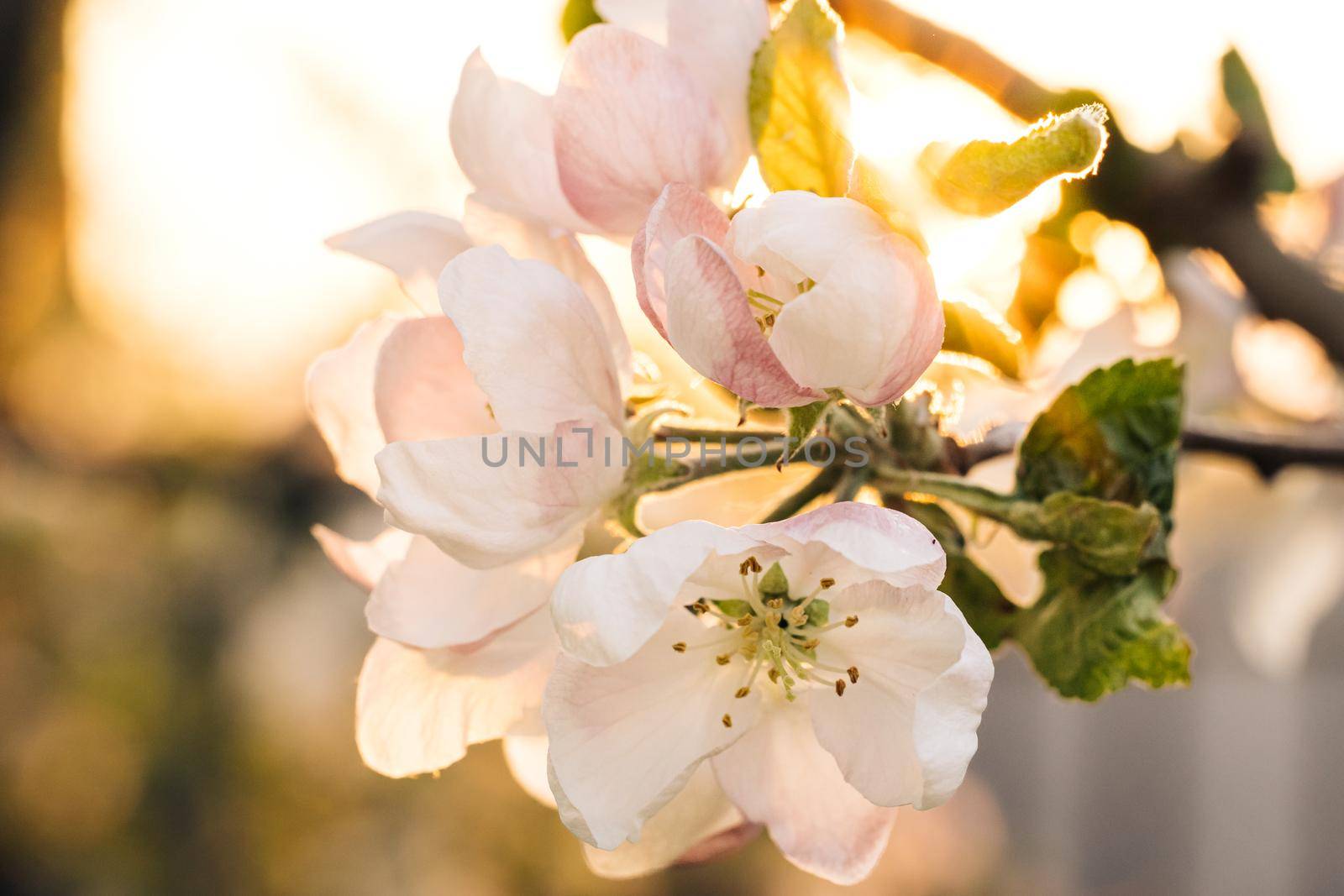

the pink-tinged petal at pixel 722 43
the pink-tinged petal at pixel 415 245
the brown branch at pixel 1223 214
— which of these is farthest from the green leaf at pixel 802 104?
the brown branch at pixel 1223 214

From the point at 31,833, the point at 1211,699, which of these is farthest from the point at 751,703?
the point at 1211,699

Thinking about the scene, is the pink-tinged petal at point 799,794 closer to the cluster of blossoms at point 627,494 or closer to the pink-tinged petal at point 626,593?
the cluster of blossoms at point 627,494

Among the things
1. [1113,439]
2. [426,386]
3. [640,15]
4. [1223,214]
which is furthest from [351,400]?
[1223,214]

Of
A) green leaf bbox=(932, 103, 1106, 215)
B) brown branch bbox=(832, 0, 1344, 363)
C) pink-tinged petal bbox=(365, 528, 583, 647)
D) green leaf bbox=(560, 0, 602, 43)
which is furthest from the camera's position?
brown branch bbox=(832, 0, 1344, 363)

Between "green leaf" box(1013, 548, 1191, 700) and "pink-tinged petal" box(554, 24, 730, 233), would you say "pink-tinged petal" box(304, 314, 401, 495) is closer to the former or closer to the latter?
"pink-tinged petal" box(554, 24, 730, 233)

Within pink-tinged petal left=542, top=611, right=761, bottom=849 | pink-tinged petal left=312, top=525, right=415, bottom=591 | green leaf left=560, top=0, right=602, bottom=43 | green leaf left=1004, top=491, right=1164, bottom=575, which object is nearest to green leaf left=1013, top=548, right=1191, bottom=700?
green leaf left=1004, top=491, right=1164, bottom=575
